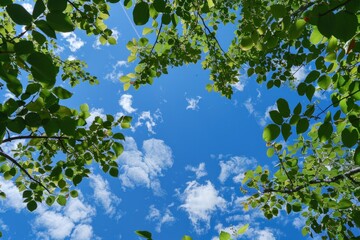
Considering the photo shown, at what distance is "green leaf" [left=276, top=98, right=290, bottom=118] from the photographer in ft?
4.94

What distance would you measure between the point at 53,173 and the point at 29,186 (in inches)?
24.7

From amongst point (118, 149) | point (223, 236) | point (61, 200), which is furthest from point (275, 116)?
point (61, 200)

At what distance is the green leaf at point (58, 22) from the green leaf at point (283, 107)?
3.52 feet

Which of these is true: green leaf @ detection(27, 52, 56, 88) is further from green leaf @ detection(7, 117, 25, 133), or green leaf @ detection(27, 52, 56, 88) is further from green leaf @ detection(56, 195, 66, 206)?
green leaf @ detection(56, 195, 66, 206)

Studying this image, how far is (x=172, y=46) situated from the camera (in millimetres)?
5379

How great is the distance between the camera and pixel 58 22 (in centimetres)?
124

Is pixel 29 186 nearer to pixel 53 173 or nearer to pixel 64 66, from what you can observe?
pixel 53 173

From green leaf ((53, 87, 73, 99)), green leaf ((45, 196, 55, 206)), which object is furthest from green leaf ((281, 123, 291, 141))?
green leaf ((45, 196, 55, 206))

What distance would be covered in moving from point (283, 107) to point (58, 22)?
115cm

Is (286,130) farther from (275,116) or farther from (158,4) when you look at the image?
(158,4)

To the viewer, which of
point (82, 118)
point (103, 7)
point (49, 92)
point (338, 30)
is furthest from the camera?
point (103, 7)

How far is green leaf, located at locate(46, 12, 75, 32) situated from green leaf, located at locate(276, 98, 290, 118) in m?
1.07

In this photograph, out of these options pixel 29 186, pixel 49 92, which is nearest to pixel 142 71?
pixel 29 186

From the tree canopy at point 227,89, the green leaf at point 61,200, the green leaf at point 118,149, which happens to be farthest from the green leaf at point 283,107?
the green leaf at point 61,200
